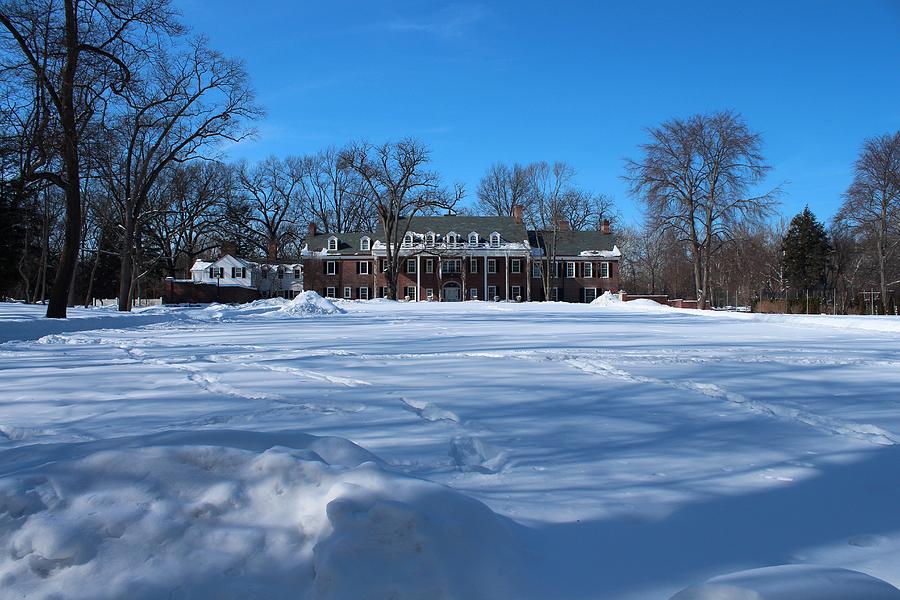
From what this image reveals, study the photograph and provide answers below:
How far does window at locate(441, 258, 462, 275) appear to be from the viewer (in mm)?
59281

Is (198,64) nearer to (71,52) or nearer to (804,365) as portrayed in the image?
(71,52)

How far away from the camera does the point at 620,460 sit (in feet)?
12.5

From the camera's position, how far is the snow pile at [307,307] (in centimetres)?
2378

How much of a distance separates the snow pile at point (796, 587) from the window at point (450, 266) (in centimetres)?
5722

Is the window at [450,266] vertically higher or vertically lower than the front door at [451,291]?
higher

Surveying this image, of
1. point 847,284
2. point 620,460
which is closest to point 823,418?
point 620,460

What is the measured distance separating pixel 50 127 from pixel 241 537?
16.5 metres

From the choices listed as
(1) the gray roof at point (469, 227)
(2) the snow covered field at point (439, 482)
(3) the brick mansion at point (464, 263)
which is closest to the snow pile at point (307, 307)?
(2) the snow covered field at point (439, 482)

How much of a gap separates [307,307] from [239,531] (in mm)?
22474

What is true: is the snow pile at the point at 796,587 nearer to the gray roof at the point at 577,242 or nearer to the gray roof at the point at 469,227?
the gray roof at the point at 469,227

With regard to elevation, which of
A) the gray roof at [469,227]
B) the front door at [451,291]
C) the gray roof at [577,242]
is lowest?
the front door at [451,291]

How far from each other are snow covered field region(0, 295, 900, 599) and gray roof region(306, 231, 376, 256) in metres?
54.6

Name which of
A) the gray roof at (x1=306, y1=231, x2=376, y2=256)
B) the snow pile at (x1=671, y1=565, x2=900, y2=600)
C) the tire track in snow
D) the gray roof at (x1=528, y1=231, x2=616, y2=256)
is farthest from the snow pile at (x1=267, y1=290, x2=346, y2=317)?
the gray roof at (x1=528, y1=231, x2=616, y2=256)

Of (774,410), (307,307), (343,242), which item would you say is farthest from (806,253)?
(774,410)
